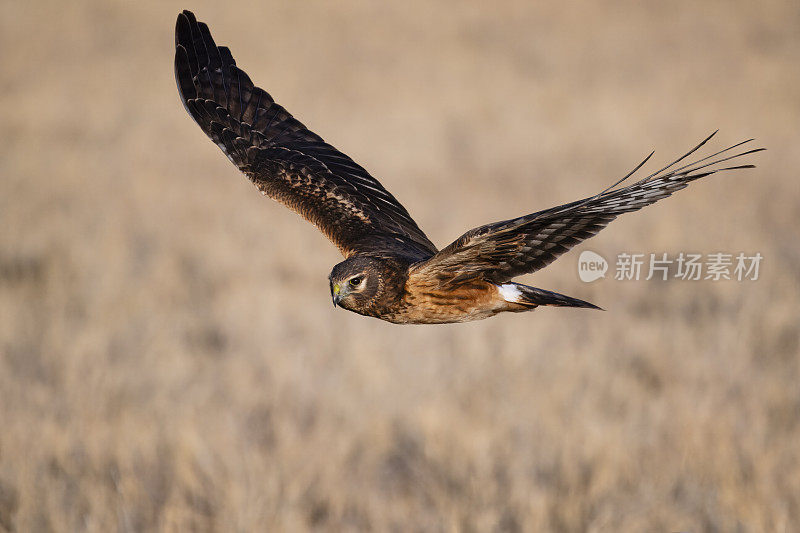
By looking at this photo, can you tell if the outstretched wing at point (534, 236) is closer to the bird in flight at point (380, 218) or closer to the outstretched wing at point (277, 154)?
the bird in flight at point (380, 218)

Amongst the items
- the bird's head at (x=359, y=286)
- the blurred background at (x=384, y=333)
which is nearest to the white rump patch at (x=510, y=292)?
the bird's head at (x=359, y=286)

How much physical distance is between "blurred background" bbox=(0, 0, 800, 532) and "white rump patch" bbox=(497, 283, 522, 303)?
342 cm

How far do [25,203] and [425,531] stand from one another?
7.18 m

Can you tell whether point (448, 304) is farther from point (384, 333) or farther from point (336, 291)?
point (384, 333)

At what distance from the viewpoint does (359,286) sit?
1.29 metres

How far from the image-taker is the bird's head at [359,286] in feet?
4.18

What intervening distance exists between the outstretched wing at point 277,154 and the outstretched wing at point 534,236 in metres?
0.63

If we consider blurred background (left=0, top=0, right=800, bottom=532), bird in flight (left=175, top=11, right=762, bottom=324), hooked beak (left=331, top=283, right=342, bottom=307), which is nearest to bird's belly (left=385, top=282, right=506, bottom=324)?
bird in flight (left=175, top=11, right=762, bottom=324)

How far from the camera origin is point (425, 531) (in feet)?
15.0

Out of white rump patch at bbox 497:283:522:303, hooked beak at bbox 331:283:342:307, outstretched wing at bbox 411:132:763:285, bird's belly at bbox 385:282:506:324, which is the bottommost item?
hooked beak at bbox 331:283:342:307

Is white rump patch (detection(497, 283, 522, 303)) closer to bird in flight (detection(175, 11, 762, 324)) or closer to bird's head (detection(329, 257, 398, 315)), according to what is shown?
bird in flight (detection(175, 11, 762, 324))

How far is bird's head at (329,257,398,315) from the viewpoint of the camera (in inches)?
50.1

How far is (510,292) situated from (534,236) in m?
0.12

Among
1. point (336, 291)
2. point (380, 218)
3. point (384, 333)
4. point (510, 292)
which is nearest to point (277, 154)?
point (380, 218)
